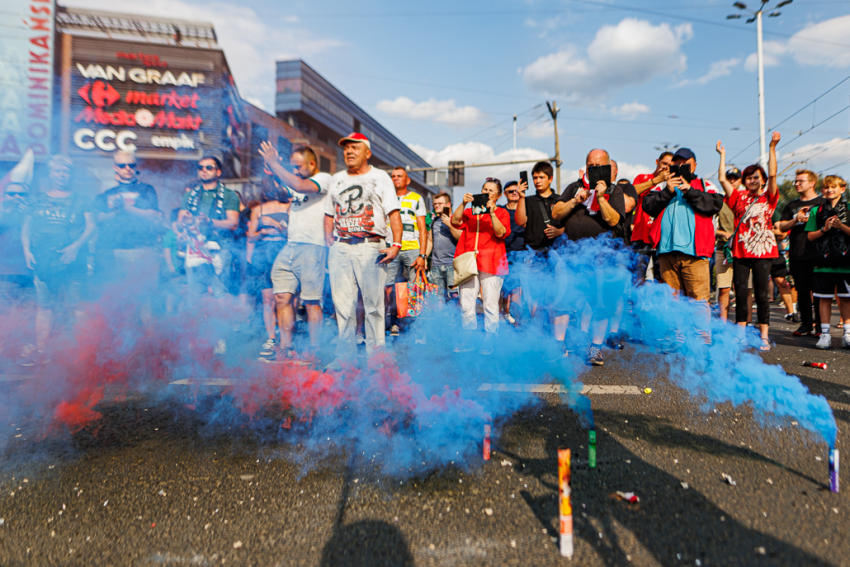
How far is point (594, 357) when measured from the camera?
5.25 m

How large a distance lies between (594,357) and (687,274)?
1.22 m

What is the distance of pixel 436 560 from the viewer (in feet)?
6.63

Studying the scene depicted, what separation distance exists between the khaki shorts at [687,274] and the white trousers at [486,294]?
1.72 metres

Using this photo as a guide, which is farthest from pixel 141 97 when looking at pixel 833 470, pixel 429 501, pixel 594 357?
pixel 833 470

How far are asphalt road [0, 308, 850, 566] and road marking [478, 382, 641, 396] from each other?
0.73 metres

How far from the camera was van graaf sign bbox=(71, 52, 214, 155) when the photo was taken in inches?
810

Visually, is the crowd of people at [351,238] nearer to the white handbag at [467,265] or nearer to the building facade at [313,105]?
the white handbag at [467,265]

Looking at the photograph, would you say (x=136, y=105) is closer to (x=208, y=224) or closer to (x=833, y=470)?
(x=208, y=224)

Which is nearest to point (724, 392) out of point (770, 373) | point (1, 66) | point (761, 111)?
point (770, 373)

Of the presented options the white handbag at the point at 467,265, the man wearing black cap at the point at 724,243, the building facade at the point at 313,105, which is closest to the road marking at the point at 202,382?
the white handbag at the point at 467,265

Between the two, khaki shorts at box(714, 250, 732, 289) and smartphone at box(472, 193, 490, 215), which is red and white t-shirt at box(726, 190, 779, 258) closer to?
khaki shorts at box(714, 250, 732, 289)

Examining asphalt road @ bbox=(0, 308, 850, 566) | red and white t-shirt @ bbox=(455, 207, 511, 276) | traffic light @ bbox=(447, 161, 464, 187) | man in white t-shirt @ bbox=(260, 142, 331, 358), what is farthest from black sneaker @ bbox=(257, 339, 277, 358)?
traffic light @ bbox=(447, 161, 464, 187)

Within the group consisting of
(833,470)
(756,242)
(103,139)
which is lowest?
(833,470)

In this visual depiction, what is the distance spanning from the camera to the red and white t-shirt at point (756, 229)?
5.95 m
